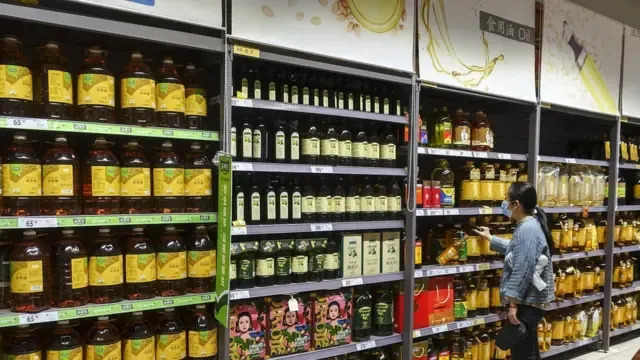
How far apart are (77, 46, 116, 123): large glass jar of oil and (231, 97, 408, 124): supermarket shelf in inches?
25.3

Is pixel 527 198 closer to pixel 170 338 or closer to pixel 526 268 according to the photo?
pixel 526 268

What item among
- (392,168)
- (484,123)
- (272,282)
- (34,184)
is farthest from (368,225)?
(34,184)

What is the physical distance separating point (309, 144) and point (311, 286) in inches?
36.2

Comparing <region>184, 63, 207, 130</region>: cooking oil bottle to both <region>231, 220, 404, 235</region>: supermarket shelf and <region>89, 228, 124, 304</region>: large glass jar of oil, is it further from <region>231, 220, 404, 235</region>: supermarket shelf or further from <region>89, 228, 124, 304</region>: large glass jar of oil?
<region>89, 228, 124, 304</region>: large glass jar of oil

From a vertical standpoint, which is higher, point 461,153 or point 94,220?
point 461,153

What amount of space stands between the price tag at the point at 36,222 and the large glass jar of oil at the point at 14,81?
0.50 metres

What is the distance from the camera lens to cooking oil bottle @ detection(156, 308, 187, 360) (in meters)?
2.48

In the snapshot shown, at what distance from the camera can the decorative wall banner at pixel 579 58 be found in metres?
4.20

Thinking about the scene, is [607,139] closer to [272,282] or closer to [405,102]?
[405,102]

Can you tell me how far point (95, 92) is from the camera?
2.32m

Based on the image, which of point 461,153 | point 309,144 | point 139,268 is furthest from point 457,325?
point 139,268

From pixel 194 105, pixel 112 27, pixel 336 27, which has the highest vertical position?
pixel 336 27

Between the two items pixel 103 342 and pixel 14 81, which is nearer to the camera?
pixel 14 81

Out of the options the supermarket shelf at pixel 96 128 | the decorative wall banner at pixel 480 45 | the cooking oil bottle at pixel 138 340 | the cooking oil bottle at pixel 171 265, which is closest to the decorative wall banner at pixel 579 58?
the decorative wall banner at pixel 480 45
